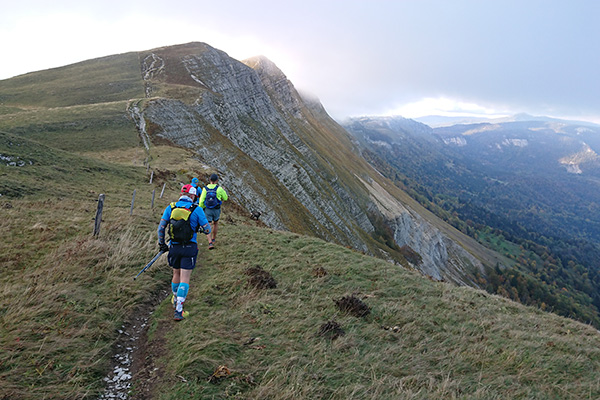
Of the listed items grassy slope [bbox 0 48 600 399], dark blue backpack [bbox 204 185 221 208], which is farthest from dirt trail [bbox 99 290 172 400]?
dark blue backpack [bbox 204 185 221 208]

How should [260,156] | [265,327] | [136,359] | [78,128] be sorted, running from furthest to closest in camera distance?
[260,156] < [78,128] < [265,327] < [136,359]

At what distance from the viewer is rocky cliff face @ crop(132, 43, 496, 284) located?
49213 millimetres

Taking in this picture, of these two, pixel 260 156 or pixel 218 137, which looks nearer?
pixel 218 137

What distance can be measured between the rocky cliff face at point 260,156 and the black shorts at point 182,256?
3162 centimetres

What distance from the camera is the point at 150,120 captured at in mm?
49906

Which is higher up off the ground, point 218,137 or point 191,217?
point 218,137

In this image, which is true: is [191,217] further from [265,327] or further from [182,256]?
[265,327]

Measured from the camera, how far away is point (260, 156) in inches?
2522

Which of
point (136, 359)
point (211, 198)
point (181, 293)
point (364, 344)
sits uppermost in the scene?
point (211, 198)

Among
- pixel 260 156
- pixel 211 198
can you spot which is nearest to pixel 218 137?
pixel 260 156

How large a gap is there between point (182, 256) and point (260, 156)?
56.7 meters

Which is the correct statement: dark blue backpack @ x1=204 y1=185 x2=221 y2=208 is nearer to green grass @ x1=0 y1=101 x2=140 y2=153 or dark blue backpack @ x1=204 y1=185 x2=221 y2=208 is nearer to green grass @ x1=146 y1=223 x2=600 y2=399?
green grass @ x1=146 y1=223 x2=600 y2=399

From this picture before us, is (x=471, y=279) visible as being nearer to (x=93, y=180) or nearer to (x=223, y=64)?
(x=223, y=64)

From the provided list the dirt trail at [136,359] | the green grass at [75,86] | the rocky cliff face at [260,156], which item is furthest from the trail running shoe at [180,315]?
the green grass at [75,86]
